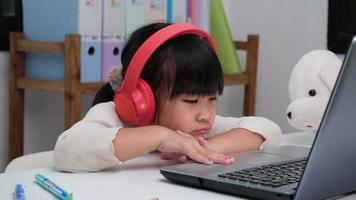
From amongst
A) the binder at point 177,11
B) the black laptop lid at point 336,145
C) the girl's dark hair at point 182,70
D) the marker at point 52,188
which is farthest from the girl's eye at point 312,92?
the binder at point 177,11

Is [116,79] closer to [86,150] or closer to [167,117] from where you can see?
[167,117]

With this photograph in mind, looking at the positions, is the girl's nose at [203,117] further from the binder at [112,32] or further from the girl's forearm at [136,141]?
the binder at [112,32]

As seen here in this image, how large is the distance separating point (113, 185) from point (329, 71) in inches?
26.7

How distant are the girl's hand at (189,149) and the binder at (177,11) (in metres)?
1.15

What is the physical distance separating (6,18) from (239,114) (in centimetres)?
115

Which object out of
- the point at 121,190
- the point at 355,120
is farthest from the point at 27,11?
the point at 355,120

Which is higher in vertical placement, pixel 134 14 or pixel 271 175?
pixel 134 14

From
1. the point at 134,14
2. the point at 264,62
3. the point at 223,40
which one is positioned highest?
the point at 134,14

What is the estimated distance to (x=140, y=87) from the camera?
3.30ft

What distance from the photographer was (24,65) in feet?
6.31

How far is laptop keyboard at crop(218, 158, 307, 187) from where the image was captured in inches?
28.2

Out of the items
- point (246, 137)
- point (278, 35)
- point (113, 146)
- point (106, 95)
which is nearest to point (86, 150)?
point (113, 146)

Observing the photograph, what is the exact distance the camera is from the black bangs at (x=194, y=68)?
107 cm

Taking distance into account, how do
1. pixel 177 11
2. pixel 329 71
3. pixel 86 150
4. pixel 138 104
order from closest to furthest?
pixel 86 150 < pixel 138 104 < pixel 329 71 < pixel 177 11
